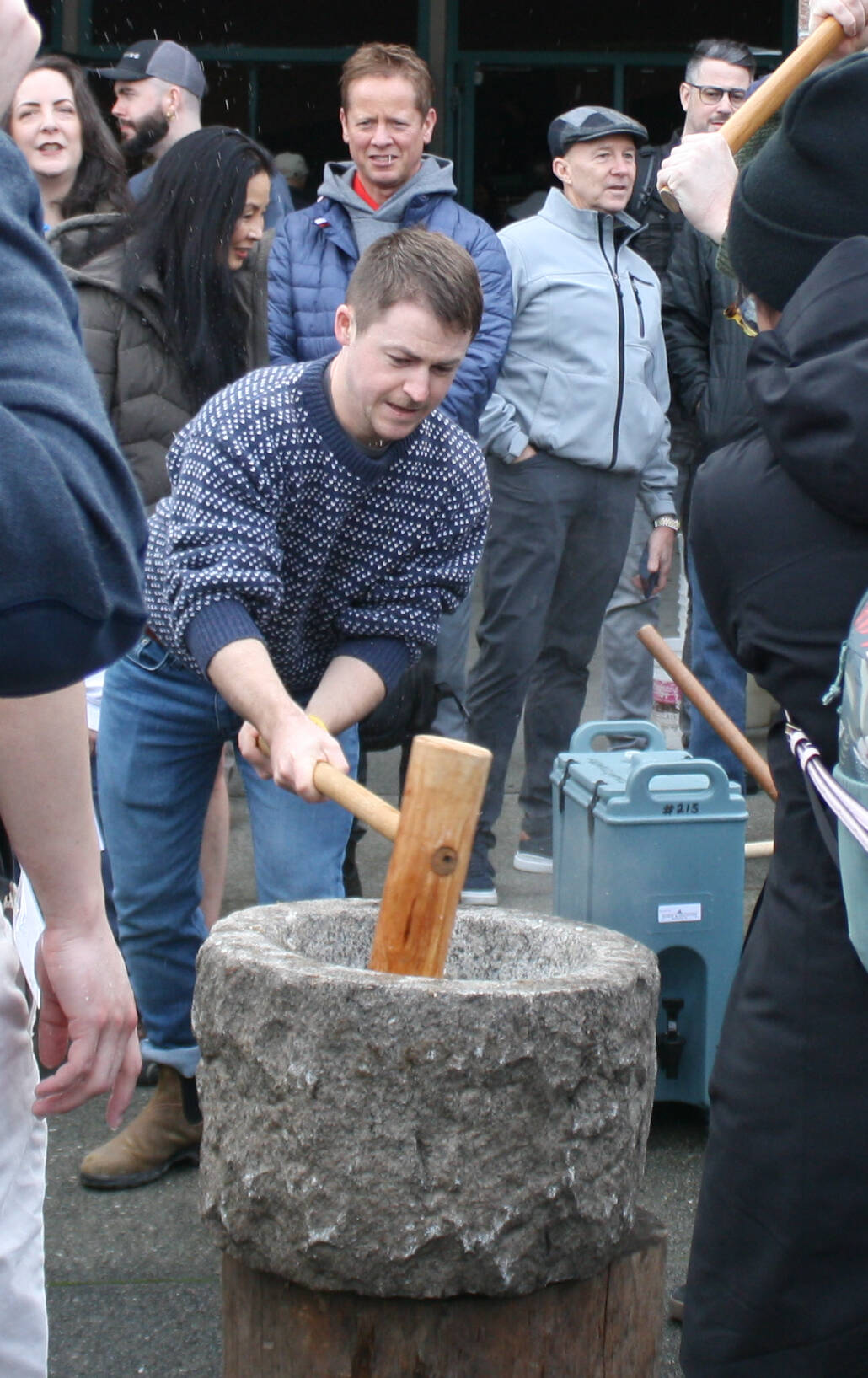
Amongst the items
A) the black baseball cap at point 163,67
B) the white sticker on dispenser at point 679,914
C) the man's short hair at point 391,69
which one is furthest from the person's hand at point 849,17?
the black baseball cap at point 163,67

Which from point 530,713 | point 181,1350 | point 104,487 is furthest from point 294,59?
point 104,487

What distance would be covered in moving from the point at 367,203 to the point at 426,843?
9.54 feet

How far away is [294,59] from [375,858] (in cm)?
656

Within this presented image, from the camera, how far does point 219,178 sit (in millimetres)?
3773

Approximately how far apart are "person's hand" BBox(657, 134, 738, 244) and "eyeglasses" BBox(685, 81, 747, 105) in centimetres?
325

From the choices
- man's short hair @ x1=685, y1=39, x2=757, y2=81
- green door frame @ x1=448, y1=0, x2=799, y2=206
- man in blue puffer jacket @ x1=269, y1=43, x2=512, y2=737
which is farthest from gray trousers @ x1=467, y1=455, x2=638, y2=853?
green door frame @ x1=448, y1=0, x2=799, y2=206

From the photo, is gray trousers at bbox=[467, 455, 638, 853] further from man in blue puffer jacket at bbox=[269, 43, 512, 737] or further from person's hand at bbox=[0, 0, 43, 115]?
person's hand at bbox=[0, 0, 43, 115]

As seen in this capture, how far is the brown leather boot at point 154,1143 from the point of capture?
3150 mm

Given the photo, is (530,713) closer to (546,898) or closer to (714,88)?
(546,898)

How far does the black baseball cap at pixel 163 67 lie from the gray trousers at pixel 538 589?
1.79 metres

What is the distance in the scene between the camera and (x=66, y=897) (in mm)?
1402

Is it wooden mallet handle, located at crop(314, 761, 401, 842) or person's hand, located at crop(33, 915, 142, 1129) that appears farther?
wooden mallet handle, located at crop(314, 761, 401, 842)

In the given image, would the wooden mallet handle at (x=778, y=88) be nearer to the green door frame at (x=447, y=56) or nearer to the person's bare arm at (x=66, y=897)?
the person's bare arm at (x=66, y=897)

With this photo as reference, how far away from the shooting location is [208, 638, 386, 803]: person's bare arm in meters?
2.36
